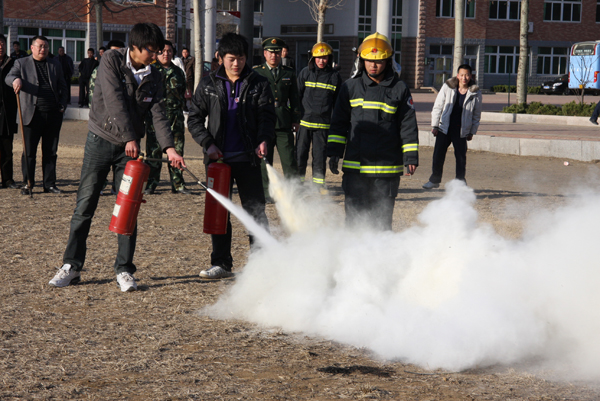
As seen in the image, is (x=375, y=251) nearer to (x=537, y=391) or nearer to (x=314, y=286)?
(x=314, y=286)

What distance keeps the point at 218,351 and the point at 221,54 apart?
248 cm

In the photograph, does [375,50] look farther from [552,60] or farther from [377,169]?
[552,60]

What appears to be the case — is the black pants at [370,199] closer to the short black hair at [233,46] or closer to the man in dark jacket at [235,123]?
the man in dark jacket at [235,123]

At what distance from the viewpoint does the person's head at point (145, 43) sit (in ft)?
17.4

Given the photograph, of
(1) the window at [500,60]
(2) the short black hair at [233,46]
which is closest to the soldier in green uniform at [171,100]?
(2) the short black hair at [233,46]

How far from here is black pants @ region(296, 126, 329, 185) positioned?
9.21m

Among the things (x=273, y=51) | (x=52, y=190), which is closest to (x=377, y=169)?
(x=273, y=51)

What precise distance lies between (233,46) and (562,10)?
5511cm

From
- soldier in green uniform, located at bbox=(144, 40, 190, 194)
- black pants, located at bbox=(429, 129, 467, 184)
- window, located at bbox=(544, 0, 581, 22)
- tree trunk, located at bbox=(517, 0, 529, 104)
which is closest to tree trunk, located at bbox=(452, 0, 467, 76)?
tree trunk, located at bbox=(517, 0, 529, 104)

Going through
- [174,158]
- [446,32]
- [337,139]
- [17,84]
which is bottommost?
[174,158]

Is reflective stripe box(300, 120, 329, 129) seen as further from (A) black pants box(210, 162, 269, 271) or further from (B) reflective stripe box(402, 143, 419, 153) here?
(B) reflective stripe box(402, 143, 419, 153)

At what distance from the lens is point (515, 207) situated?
9.54 meters

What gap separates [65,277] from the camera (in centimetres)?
564

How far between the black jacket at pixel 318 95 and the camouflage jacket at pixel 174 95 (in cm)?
157
